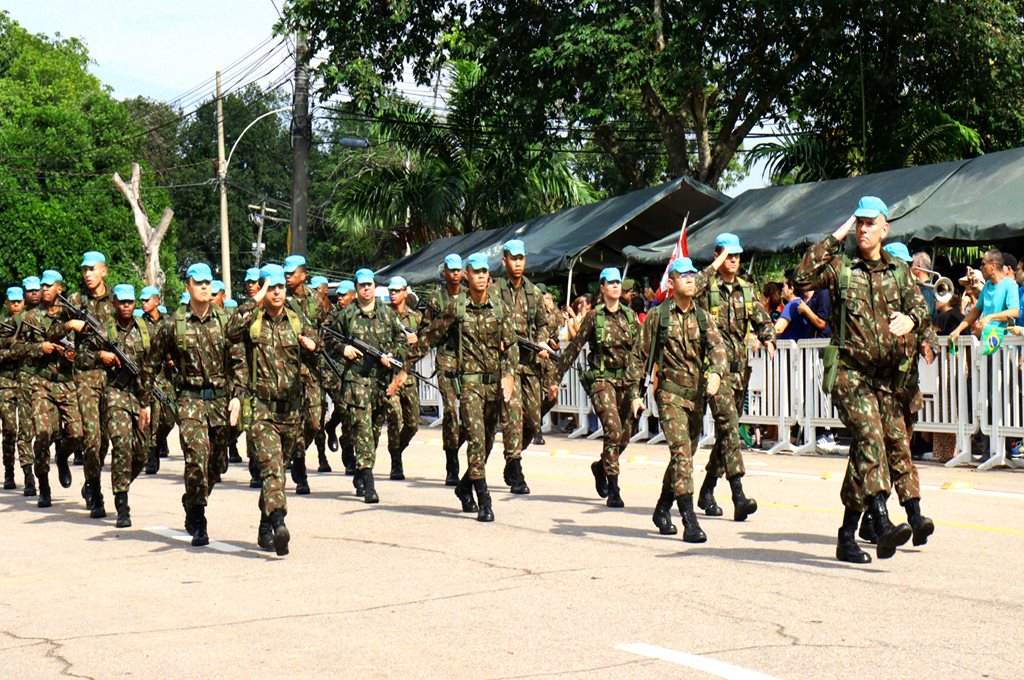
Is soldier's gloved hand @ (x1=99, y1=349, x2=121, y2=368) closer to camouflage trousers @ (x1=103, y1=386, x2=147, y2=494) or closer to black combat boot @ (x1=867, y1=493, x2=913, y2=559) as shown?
camouflage trousers @ (x1=103, y1=386, x2=147, y2=494)

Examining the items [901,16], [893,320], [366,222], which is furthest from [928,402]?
[366,222]

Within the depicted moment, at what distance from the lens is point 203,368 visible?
10.2m

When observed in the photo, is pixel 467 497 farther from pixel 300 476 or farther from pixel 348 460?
pixel 348 460

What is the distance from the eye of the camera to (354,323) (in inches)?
562

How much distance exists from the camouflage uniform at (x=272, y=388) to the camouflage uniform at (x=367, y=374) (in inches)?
128

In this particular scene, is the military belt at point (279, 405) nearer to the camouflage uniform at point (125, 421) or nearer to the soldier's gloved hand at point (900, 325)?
the camouflage uniform at point (125, 421)

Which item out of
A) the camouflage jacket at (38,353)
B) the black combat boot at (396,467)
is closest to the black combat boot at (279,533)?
the camouflage jacket at (38,353)

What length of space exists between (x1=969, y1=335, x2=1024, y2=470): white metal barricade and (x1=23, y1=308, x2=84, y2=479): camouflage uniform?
886 centimetres

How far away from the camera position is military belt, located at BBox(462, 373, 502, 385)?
37.6ft

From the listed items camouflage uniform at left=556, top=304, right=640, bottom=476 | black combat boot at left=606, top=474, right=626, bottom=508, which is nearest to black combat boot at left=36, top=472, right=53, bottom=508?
camouflage uniform at left=556, top=304, right=640, bottom=476

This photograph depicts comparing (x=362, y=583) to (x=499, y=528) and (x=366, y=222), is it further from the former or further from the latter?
(x=366, y=222)

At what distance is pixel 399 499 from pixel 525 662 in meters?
7.03

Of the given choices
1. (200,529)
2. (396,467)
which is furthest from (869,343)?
(396,467)

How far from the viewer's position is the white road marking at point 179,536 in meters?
10.2
